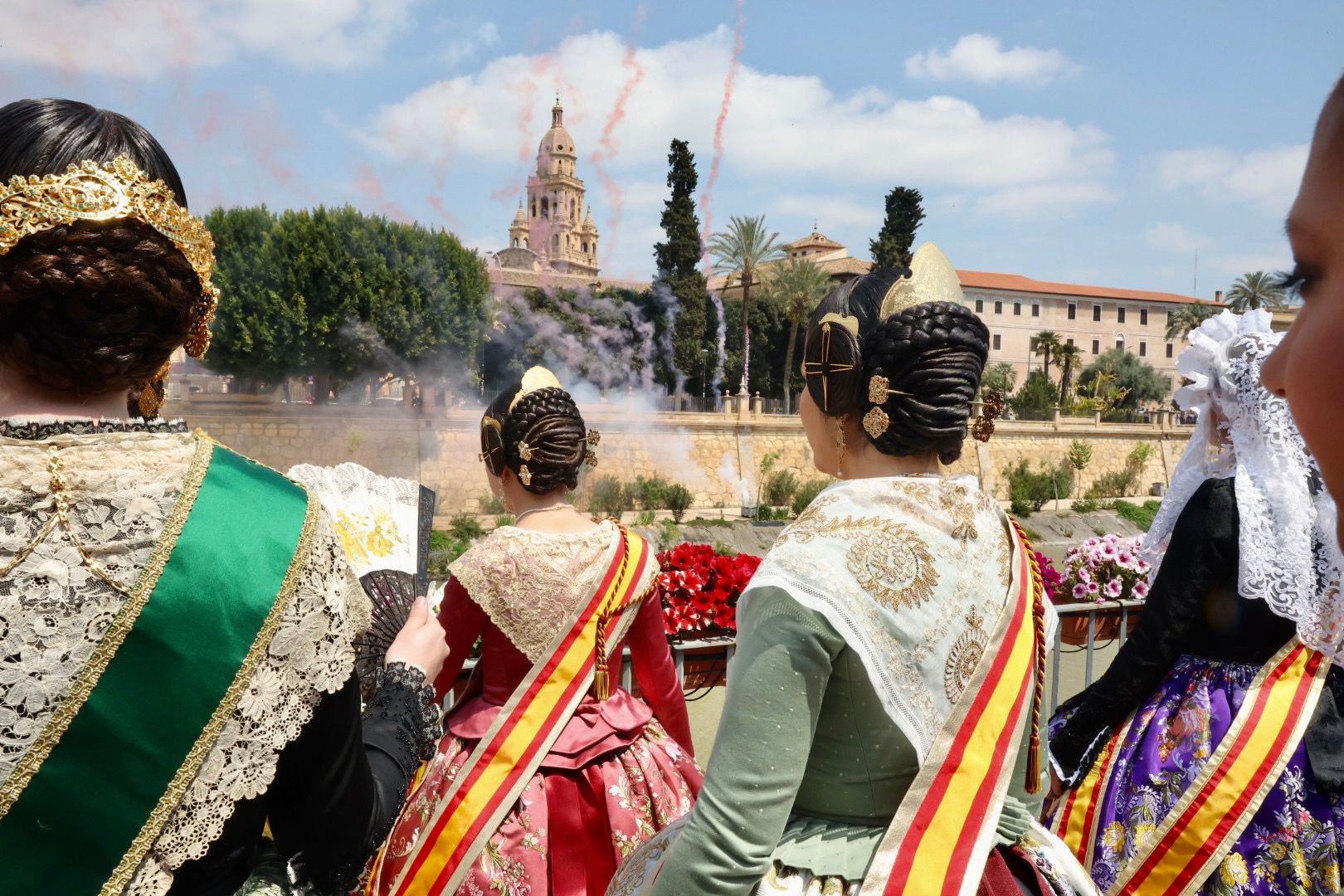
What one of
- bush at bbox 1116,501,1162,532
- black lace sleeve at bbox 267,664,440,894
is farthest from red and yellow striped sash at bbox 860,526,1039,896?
bush at bbox 1116,501,1162,532

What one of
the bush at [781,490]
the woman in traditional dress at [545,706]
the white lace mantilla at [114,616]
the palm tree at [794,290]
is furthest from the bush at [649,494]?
the white lace mantilla at [114,616]

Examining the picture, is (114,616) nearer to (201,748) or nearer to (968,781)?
(201,748)

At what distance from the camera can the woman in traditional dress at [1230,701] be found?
257 cm

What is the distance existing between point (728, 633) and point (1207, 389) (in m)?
2.09

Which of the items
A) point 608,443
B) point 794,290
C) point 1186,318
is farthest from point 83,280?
point 1186,318

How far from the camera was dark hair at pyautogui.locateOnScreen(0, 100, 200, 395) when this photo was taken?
1.34 metres

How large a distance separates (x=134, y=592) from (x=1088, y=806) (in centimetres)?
258

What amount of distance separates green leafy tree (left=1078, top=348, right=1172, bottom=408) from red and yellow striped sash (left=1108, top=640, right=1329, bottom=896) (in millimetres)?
60632

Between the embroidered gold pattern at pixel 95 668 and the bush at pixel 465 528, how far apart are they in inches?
1028

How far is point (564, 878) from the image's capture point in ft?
9.48

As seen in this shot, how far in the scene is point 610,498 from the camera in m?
32.1

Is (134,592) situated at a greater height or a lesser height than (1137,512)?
greater

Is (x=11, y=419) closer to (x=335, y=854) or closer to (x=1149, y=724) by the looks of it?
(x=335, y=854)

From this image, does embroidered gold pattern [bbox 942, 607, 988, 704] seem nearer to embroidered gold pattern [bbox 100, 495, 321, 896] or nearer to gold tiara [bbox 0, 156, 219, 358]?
embroidered gold pattern [bbox 100, 495, 321, 896]
